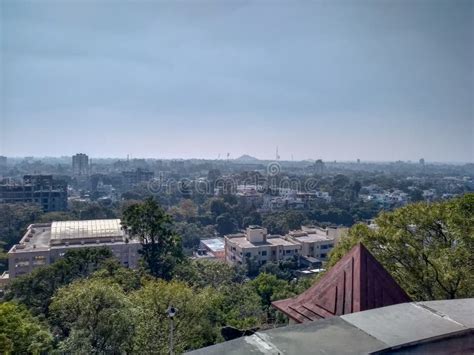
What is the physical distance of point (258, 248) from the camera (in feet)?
100

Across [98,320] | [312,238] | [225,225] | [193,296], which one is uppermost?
[193,296]

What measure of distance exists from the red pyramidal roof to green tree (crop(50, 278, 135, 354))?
362cm

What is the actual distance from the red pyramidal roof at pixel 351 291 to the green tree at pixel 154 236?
42.2 feet

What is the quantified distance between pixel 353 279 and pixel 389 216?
316 cm

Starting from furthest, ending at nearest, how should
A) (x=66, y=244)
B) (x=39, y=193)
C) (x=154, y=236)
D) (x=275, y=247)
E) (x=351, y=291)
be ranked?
(x=39, y=193), (x=275, y=247), (x=66, y=244), (x=154, y=236), (x=351, y=291)

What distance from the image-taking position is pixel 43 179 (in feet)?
181

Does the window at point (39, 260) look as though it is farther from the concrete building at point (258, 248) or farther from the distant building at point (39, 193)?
the distant building at point (39, 193)

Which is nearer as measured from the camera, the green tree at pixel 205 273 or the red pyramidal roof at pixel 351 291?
the red pyramidal roof at pixel 351 291

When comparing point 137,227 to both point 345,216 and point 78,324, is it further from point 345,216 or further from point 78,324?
point 345,216

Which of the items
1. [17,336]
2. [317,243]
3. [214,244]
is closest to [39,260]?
[214,244]

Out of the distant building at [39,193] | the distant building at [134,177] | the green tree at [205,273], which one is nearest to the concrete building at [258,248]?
the green tree at [205,273]

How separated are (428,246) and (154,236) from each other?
45.9ft

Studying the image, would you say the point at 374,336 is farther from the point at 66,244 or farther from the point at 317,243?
the point at 317,243

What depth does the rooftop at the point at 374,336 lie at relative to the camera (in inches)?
113
